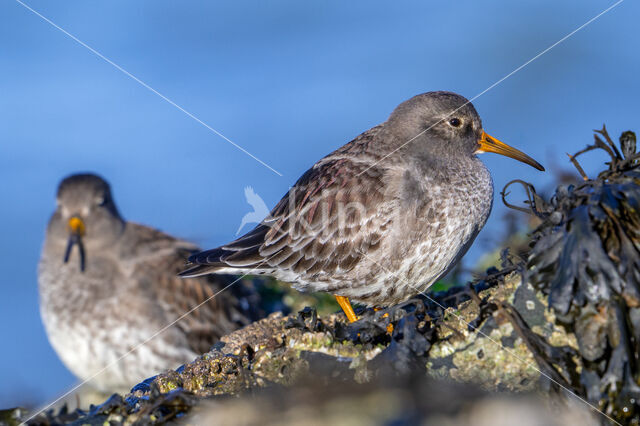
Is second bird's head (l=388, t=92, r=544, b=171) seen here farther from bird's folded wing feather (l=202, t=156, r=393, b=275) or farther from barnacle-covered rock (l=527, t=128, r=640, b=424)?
barnacle-covered rock (l=527, t=128, r=640, b=424)

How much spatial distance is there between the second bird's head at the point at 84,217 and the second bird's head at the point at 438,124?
4.73 meters

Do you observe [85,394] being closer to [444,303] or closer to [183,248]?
[183,248]

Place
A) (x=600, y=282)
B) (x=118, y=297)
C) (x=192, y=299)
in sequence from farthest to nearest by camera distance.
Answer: (x=192, y=299)
(x=118, y=297)
(x=600, y=282)

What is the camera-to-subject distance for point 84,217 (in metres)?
9.46

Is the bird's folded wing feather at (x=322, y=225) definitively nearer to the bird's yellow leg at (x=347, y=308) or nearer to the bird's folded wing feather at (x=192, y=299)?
the bird's yellow leg at (x=347, y=308)

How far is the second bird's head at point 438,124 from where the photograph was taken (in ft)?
21.5

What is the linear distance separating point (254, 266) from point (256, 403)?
11.0 ft

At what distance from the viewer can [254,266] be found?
658 centimetres

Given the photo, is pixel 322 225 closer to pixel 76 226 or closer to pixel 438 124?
pixel 438 124

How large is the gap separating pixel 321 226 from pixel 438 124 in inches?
62.7

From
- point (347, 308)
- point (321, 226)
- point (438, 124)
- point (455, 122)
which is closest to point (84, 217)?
point (321, 226)

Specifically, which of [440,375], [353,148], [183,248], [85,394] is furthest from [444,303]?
[85,394]

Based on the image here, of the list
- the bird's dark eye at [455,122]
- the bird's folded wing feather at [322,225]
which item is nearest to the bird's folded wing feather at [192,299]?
the bird's folded wing feather at [322,225]

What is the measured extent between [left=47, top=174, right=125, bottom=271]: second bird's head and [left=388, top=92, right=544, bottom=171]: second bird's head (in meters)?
4.73
